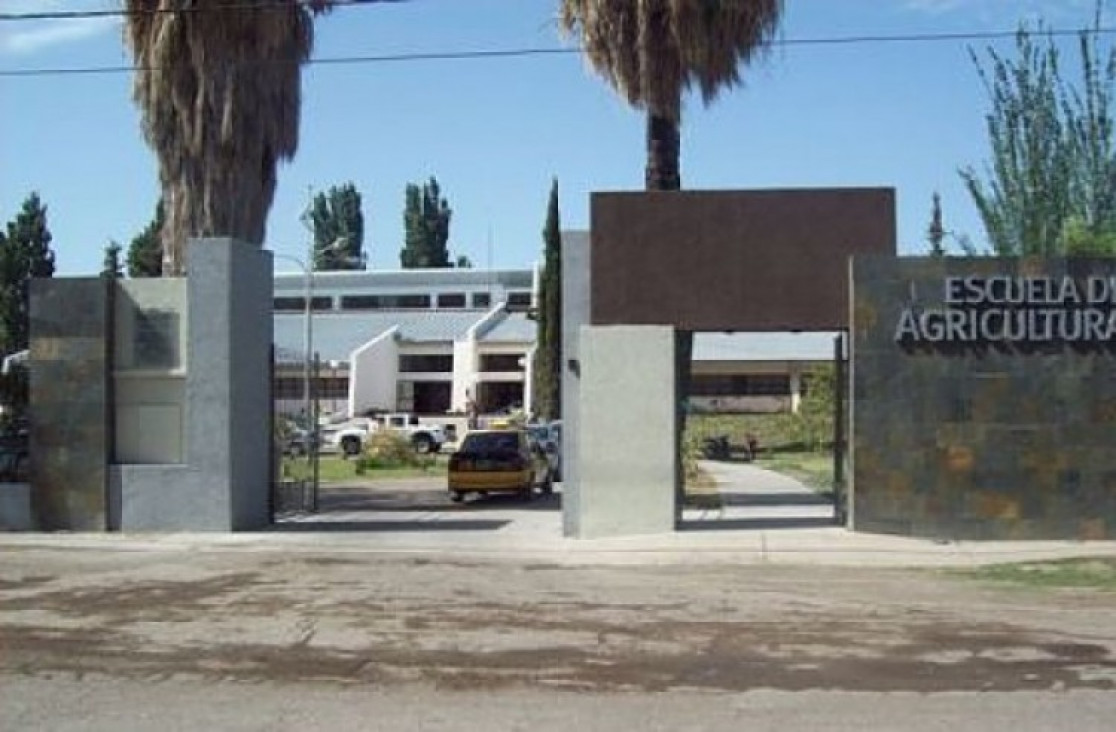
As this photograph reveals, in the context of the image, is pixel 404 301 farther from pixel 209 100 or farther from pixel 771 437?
pixel 209 100

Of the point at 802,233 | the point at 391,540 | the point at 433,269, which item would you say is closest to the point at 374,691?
the point at 391,540

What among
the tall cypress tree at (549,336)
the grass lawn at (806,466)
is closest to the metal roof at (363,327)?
the tall cypress tree at (549,336)

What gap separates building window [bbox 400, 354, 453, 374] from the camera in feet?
317

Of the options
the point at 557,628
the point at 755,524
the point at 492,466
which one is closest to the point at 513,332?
the point at 492,466

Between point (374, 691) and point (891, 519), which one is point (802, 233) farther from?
point (374, 691)

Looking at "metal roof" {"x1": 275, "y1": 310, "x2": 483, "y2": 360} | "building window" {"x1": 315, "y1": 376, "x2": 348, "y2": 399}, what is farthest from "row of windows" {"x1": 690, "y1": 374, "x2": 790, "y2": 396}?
"metal roof" {"x1": 275, "y1": 310, "x2": 483, "y2": 360}

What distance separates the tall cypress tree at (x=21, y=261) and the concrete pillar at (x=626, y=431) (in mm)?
31112

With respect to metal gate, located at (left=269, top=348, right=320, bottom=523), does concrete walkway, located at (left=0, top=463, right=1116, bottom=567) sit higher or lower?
lower

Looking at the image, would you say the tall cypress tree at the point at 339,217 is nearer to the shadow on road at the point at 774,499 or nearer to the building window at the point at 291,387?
the building window at the point at 291,387

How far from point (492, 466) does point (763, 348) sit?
42986mm

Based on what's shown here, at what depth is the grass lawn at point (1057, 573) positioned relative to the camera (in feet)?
52.3

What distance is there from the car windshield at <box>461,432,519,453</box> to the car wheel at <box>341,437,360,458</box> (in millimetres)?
24778

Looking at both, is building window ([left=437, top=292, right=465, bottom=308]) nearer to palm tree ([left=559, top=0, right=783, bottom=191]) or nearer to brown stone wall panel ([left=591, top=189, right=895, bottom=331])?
palm tree ([left=559, top=0, right=783, bottom=191])

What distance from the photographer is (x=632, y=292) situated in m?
22.2
